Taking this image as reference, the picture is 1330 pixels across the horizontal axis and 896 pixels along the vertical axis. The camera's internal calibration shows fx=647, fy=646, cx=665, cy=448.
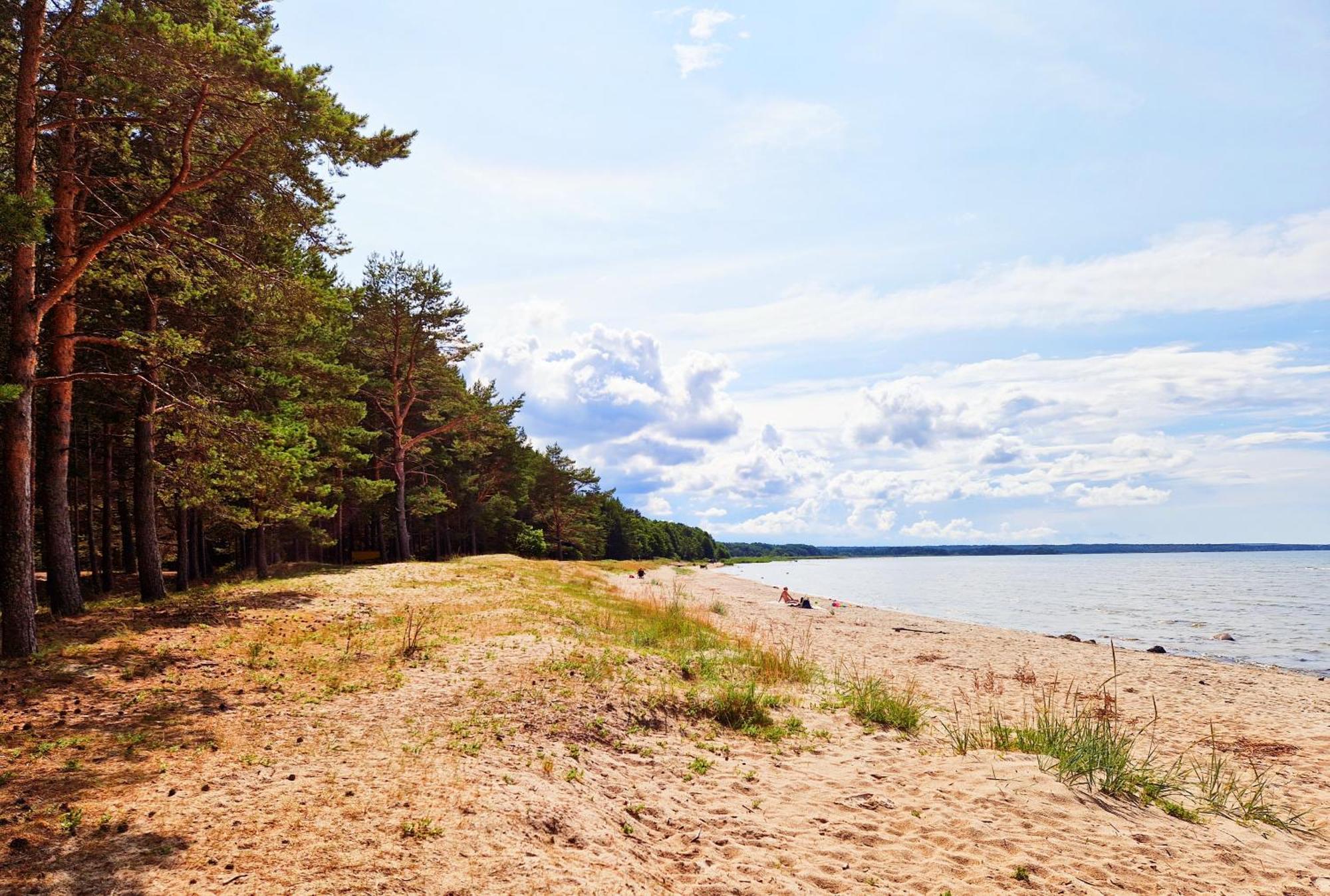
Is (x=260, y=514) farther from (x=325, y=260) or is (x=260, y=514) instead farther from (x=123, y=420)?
(x=325, y=260)

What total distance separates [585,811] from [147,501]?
51.0 ft

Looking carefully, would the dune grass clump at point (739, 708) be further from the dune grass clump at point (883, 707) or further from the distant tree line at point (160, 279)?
the distant tree line at point (160, 279)

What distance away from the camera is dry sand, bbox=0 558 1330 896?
5.01 metres

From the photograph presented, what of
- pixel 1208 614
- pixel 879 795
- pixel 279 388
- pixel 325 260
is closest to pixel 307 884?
pixel 879 795

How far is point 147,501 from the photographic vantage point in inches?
632

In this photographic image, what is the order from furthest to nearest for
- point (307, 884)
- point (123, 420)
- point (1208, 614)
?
point (1208, 614), point (123, 420), point (307, 884)

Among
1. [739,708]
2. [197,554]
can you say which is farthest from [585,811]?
[197,554]

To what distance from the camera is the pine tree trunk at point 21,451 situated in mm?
9789

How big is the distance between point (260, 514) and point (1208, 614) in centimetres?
4523

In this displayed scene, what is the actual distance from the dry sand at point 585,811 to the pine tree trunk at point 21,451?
1.79 meters

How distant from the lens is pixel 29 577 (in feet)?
33.0

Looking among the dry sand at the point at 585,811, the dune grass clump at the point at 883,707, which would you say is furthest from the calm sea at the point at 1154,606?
the dry sand at the point at 585,811

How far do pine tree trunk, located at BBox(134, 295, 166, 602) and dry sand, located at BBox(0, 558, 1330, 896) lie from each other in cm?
760

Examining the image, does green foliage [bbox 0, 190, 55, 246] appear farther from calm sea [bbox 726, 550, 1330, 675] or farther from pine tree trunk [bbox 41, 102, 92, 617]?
calm sea [bbox 726, 550, 1330, 675]
